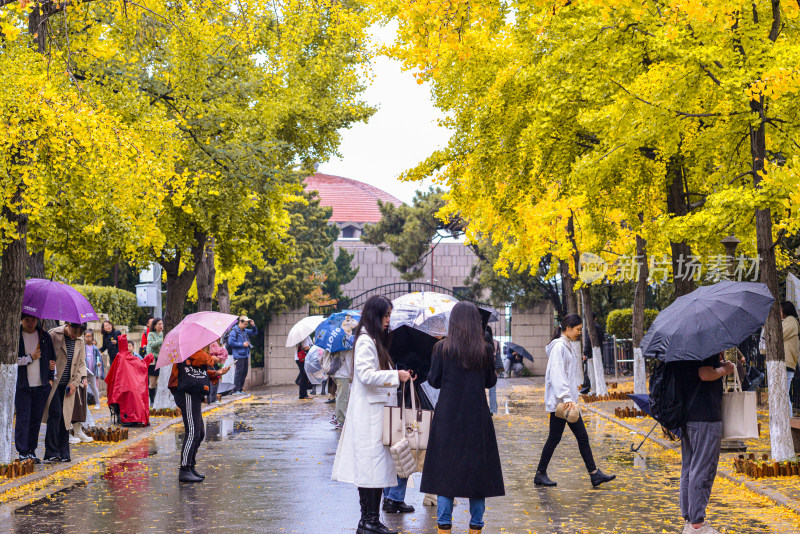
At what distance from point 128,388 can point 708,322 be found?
11.5 meters

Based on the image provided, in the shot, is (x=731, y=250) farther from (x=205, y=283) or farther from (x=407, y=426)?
(x=205, y=283)

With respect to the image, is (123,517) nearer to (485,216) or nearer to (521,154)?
(521,154)

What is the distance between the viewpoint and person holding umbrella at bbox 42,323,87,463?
12203 millimetres

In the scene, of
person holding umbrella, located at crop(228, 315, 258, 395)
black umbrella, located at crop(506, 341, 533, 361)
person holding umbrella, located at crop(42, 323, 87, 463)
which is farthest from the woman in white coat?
black umbrella, located at crop(506, 341, 533, 361)

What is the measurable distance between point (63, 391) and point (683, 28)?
934 centimetres

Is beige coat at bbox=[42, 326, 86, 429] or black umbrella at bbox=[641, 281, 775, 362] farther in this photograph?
beige coat at bbox=[42, 326, 86, 429]

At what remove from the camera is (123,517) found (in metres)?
8.56

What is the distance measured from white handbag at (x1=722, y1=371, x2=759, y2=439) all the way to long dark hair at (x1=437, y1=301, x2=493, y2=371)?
6.66 feet

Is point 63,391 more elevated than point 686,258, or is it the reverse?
point 686,258

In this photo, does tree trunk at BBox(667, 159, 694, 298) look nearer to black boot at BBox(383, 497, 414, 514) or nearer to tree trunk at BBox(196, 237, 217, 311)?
black boot at BBox(383, 497, 414, 514)

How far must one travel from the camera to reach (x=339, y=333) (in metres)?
13.6

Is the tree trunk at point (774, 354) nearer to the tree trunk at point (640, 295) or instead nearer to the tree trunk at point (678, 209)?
the tree trunk at point (678, 209)

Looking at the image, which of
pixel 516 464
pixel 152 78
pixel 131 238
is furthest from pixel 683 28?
pixel 152 78

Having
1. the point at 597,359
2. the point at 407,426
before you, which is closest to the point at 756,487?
the point at 407,426
